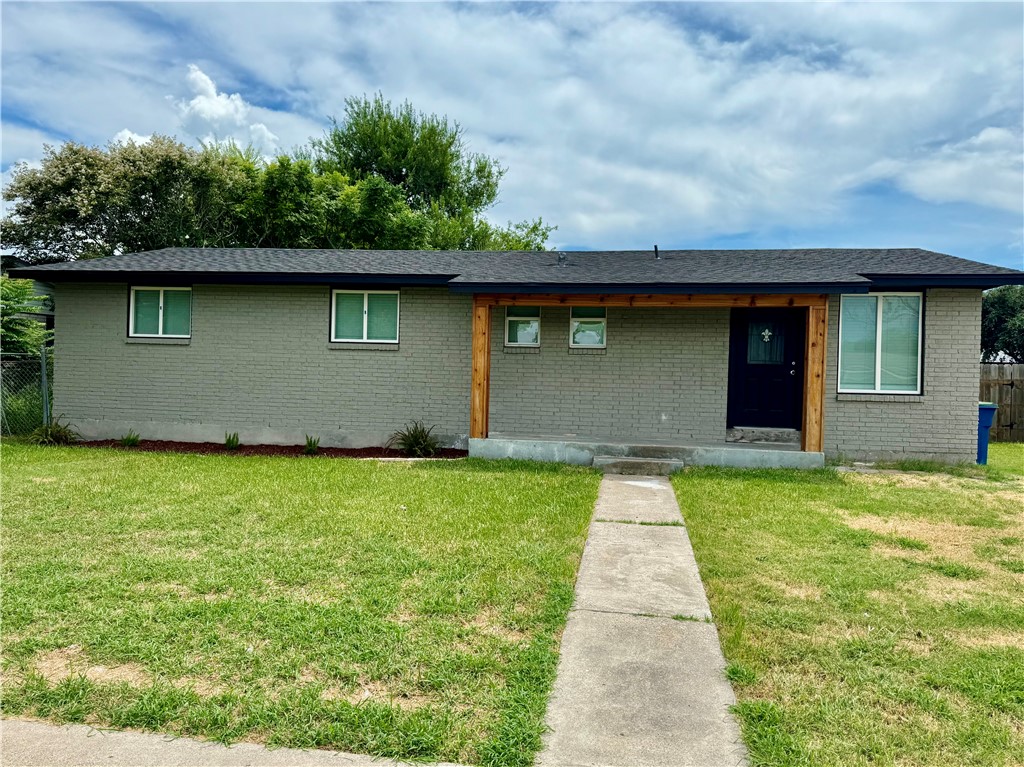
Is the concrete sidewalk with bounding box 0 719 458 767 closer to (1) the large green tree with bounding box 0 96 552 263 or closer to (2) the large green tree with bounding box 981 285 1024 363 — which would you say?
(1) the large green tree with bounding box 0 96 552 263

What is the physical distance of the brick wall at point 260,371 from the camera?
10.6 m

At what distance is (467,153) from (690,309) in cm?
2590

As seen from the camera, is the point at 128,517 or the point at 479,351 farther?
the point at 479,351

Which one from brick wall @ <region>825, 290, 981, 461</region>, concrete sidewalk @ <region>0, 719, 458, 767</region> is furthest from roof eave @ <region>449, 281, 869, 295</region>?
concrete sidewalk @ <region>0, 719, 458, 767</region>

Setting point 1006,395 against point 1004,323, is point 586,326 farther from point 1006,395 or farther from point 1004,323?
point 1004,323

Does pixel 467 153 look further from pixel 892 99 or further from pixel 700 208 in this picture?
pixel 892 99

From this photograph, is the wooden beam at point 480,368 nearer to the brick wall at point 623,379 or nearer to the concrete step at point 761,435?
the brick wall at point 623,379

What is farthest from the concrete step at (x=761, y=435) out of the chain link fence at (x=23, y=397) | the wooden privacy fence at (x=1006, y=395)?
the chain link fence at (x=23, y=397)

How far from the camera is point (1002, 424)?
1409 centimetres

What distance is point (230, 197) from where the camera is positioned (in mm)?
22344

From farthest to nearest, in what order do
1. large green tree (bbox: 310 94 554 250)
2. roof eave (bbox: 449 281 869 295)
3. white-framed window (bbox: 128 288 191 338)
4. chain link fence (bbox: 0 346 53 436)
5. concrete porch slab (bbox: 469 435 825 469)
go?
large green tree (bbox: 310 94 554 250), chain link fence (bbox: 0 346 53 436), white-framed window (bbox: 128 288 191 338), concrete porch slab (bbox: 469 435 825 469), roof eave (bbox: 449 281 869 295)

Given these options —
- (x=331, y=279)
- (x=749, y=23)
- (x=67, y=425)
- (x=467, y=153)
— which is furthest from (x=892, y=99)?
(x=467, y=153)

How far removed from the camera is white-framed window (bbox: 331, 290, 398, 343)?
424 inches

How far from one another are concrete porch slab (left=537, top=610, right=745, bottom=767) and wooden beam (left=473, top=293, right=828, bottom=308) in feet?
21.0
